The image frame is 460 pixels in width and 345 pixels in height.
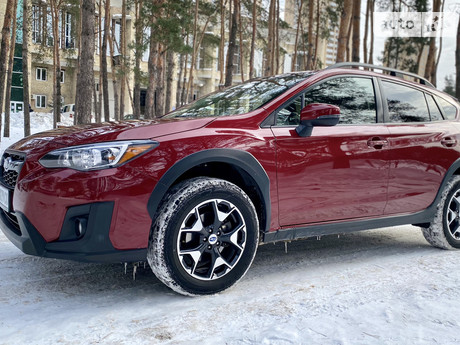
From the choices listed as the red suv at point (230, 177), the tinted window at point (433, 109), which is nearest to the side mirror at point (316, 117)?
the red suv at point (230, 177)

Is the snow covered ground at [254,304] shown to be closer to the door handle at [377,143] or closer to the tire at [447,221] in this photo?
the tire at [447,221]

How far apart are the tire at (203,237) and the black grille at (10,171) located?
96cm

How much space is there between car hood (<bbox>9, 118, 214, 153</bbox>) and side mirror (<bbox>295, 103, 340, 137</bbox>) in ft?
2.28

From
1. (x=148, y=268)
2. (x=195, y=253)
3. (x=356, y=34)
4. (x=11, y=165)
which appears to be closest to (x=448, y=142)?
(x=195, y=253)

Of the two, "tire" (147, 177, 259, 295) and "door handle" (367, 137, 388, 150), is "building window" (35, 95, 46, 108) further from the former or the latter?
"tire" (147, 177, 259, 295)

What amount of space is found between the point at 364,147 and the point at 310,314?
155 cm

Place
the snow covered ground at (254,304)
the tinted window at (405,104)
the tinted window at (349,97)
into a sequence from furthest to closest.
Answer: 1. the tinted window at (405,104)
2. the tinted window at (349,97)
3. the snow covered ground at (254,304)

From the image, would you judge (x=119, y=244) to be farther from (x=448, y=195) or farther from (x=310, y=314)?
(x=448, y=195)

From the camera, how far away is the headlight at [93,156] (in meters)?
2.66

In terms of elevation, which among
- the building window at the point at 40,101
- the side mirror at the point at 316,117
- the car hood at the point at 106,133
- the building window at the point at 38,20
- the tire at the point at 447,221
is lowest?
the tire at the point at 447,221

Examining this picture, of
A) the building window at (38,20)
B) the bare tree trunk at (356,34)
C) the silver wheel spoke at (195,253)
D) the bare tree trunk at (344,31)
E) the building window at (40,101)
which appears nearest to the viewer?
the silver wheel spoke at (195,253)

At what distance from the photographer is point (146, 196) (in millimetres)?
2742

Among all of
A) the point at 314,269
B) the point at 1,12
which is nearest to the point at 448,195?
the point at 314,269

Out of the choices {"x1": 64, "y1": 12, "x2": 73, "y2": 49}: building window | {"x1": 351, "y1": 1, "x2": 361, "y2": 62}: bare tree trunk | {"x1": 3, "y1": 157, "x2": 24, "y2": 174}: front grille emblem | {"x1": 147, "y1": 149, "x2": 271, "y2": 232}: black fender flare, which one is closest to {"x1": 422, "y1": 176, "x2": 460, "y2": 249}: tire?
{"x1": 147, "y1": 149, "x2": 271, "y2": 232}: black fender flare
